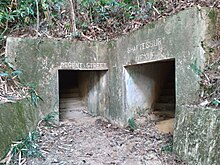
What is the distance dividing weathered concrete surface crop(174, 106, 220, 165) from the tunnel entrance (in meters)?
1.77

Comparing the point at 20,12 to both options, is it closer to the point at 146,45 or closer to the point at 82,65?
the point at 82,65

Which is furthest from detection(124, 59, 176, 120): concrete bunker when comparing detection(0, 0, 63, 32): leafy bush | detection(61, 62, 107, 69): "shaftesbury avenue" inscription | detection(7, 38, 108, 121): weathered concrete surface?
detection(0, 0, 63, 32): leafy bush

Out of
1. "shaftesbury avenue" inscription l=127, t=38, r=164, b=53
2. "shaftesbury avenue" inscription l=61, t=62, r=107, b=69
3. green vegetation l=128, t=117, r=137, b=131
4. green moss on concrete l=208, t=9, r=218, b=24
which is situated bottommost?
green vegetation l=128, t=117, r=137, b=131

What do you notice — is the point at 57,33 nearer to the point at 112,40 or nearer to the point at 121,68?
the point at 112,40

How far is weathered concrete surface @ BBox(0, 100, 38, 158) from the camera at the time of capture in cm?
318

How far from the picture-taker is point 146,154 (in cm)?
369

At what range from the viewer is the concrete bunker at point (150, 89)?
5.15m

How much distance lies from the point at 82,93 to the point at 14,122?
3842 mm

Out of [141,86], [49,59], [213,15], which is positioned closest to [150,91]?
[141,86]

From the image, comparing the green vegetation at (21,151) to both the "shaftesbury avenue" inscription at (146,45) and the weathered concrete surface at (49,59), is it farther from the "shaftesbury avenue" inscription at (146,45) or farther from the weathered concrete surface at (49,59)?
the "shaftesbury avenue" inscription at (146,45)

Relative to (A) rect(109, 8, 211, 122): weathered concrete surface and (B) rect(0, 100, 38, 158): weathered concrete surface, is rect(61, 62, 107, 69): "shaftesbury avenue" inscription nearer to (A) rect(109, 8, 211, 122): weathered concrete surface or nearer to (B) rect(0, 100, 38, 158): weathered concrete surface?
(A) rect(109, 8, 211, 122): weathered concrete surface

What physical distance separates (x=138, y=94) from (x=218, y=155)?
2803mm

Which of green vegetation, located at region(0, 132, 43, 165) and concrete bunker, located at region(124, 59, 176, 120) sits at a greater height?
concrete bunker, located at region(124, 59, 176, 120)

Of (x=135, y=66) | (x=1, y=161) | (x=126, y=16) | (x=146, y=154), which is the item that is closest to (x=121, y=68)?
(x=135, y=66)
